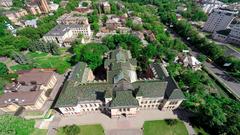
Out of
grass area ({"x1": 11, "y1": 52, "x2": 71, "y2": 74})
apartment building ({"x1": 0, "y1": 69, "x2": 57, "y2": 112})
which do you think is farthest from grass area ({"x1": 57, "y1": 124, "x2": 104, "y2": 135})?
grass area ({"x1": 11, "y1": 52, "x2": 71, "y2": 74})

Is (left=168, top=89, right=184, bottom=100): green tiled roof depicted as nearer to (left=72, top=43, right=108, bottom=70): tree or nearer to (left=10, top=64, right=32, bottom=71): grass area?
(left=72, top=43, right=108, bottom=70): tree

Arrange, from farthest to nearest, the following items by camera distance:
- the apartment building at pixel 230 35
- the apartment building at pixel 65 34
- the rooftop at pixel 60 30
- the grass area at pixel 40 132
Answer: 1. the apartment building at pixel 230 35
2. the rooftop at pixel 60 30
3. the apartment building at pixel 65 34
4. the grass area at pixel 40 132

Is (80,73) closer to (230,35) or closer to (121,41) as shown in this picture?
(121,41)

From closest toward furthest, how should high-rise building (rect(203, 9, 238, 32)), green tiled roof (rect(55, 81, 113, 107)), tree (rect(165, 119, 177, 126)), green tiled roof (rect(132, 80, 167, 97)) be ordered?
green tiled roof (rect(55, 81, 113, 107)), tree (rect(165, 119, 177, 126)), green tiled roof (rect(132, 80, 167, 97)), high-rise building (rect(203, 9, 238, 32))

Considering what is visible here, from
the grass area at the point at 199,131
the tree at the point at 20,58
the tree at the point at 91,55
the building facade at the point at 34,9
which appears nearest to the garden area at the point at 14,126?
the tree at the point at 91,55

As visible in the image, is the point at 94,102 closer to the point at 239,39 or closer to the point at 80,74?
the point at 80,74

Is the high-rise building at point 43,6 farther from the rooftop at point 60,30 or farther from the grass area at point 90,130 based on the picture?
the grass area at point 90,130

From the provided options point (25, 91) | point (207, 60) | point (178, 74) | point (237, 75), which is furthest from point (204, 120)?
point (25, 91)
